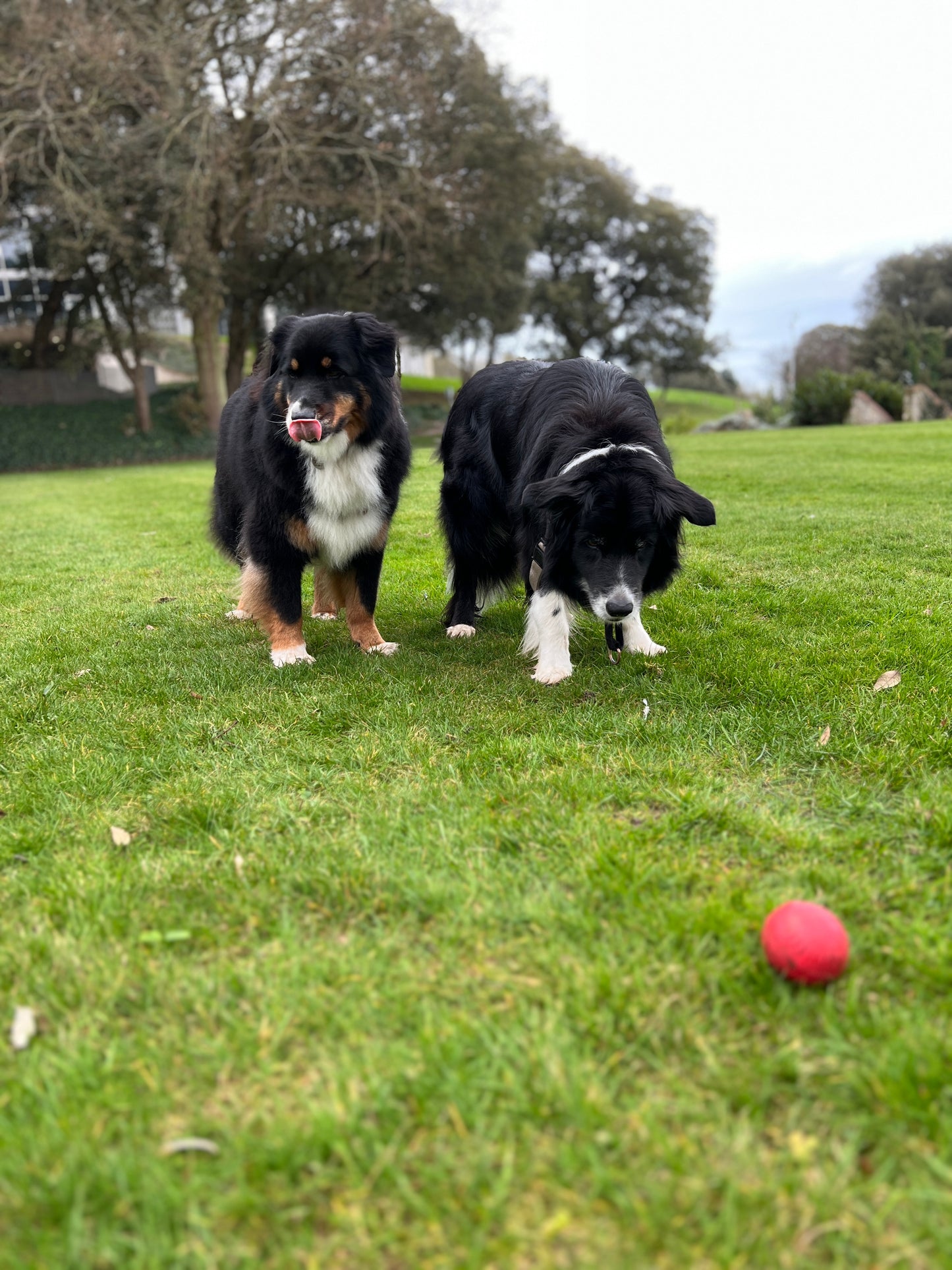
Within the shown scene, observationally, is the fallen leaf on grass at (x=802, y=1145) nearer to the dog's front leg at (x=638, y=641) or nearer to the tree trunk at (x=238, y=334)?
the dog's front leg at (x=638, y=641)

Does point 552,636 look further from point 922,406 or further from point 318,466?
point 922,406

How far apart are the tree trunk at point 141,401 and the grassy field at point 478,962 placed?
2429cm

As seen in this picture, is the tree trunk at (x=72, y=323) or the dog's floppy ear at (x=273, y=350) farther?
the tree trunk at (x=72, y=323)

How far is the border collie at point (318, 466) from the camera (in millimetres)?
4340

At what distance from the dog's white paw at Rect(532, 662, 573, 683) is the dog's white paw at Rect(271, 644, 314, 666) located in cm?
129

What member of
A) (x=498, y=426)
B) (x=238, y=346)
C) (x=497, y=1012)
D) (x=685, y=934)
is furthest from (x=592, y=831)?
(x=238, y=346)

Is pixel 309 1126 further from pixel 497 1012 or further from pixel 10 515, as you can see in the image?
pixel 10 515

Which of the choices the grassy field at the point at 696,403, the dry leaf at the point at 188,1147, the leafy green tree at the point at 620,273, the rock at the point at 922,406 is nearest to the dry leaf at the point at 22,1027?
the dry leaf at the point at 188,1147

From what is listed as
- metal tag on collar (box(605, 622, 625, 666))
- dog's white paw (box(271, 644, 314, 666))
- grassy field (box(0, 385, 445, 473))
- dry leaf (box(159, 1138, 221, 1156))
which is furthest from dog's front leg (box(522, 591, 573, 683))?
grassy field (box(0, 385, 445, 473))

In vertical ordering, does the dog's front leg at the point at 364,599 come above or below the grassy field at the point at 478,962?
above

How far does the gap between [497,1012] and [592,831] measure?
2.78ft

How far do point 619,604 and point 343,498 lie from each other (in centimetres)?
165

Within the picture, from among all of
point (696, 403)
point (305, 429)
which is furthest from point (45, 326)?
point (696, 403)

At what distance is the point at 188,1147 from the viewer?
171 cm
